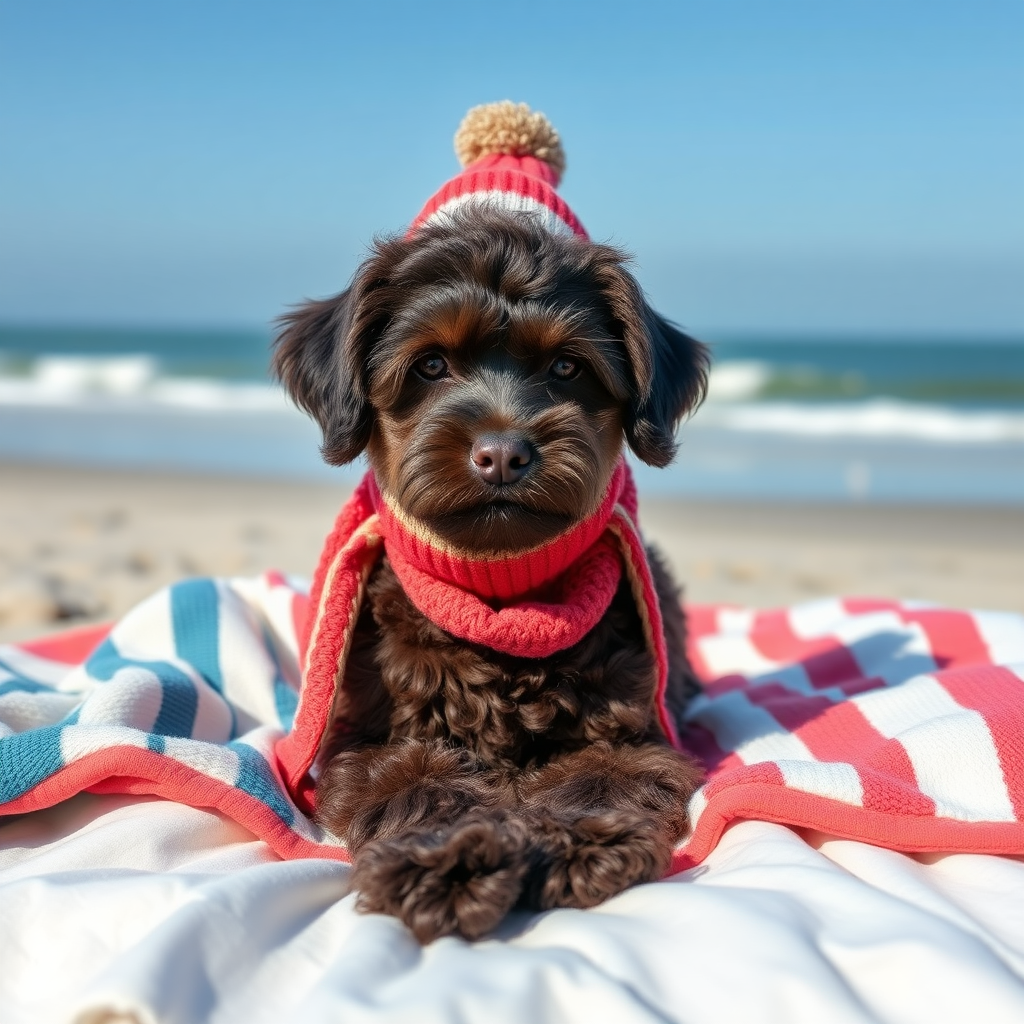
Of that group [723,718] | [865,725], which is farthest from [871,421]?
[865,725]

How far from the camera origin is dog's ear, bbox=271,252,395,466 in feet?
11.6

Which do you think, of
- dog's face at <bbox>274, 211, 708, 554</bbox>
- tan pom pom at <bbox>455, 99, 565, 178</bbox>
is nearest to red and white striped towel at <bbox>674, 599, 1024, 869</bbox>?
dog's face at <bbox>274, 211, 708, 554</bbox>

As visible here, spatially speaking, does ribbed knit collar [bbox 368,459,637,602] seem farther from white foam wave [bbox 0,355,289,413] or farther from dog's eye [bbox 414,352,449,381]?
white foam wave [bbox 0,355,289,413]

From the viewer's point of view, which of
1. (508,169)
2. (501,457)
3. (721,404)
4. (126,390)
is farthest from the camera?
(126,390)

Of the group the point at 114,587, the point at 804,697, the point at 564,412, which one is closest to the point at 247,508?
the point at 114,587

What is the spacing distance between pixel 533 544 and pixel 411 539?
39 cm

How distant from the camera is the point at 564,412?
10.8 feet

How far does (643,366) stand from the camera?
3.55 m

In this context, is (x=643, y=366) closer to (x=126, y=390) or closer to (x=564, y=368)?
(x=564, y=368)

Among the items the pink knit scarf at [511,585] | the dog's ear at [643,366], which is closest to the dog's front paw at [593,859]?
the pink knit scarf at [511,585]

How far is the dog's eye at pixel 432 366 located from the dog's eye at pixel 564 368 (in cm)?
33

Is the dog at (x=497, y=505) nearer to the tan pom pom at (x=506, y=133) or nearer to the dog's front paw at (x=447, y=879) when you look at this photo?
the dog's front paw at (x=447, y=879)

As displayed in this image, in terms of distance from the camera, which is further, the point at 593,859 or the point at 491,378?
the point at 491,378

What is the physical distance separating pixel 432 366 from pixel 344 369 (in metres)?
0.28
